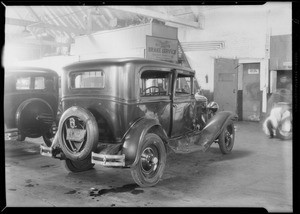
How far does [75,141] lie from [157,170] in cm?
113

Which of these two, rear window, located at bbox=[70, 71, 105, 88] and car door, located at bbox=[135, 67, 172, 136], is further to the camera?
rear window, located at bbox=[70, 71, 105, 88]

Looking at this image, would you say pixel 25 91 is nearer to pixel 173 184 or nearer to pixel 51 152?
pixel 51 152

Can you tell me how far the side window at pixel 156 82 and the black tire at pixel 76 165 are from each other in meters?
1.37

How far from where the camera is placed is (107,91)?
3.69 meters

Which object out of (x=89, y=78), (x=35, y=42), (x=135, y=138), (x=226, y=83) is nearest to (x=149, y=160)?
(x=135, y=138)

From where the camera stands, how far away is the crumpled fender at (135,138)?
3.40 metres

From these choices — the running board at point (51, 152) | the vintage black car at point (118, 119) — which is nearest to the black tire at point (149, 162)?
the vintage black car at point (118, 119)

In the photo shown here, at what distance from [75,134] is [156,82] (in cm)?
181

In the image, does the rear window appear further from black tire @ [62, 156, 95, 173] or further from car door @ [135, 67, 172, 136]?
black tire @ [62, 156, 95, 173]

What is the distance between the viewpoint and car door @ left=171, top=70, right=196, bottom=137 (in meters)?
4.43

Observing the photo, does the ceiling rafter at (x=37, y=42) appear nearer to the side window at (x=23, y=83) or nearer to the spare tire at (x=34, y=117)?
the side window at (x=23, y=83)

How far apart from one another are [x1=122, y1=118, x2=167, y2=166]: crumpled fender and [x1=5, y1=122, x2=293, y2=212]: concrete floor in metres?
0.45

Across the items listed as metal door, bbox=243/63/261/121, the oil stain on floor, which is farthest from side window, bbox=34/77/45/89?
metal door, bbox=243/63/261/121
